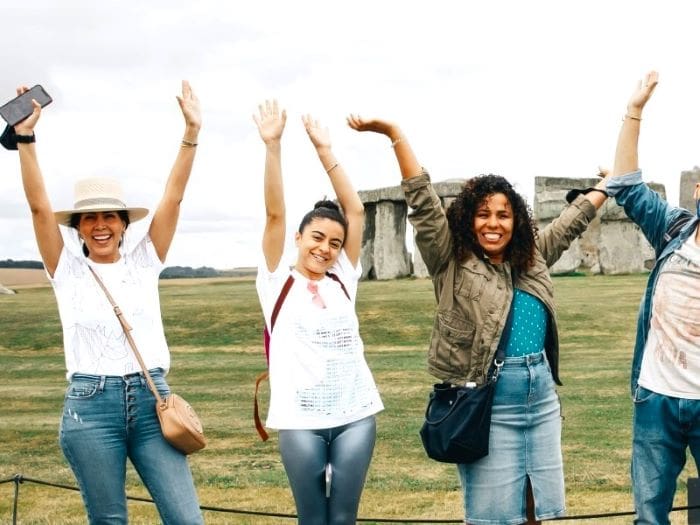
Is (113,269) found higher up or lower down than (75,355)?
higher up

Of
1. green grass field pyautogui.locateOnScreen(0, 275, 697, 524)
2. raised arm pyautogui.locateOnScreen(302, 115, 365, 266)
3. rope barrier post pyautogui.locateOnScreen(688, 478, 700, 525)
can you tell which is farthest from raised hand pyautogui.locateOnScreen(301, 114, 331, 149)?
green grass field pyautogui.locateOnScreen(0, 275, 697, 524)

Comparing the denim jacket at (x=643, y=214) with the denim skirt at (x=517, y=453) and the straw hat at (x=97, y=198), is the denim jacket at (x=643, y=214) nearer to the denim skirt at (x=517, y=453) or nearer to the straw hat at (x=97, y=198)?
the denim skirt at (x=517, y=453)

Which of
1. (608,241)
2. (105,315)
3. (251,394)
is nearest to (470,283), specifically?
(105,315)

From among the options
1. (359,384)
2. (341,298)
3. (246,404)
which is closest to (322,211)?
(341,298)

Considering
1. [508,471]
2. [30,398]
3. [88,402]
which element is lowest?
[30,398]

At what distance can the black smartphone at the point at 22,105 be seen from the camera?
3.96 meters

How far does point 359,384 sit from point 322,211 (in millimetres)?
764

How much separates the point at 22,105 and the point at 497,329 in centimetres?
212

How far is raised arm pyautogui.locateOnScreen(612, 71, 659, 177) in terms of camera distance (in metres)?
4.20

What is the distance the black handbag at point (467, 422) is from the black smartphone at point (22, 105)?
205 cm

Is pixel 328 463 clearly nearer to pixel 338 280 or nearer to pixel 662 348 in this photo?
pixel 338 280

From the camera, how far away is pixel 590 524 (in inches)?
258

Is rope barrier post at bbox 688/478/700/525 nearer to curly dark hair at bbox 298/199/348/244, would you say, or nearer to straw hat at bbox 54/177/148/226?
curly dark hair at bbox 298/199/348/244

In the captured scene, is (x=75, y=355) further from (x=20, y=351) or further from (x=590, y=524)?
(x=20, y=351)
